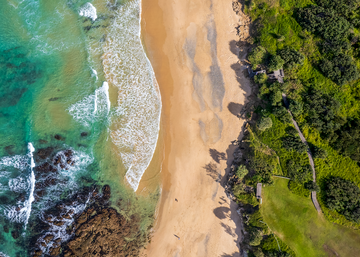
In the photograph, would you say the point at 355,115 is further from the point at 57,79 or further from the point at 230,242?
the point at 57,79

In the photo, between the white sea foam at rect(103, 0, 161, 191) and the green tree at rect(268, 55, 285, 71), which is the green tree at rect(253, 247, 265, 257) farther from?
the green tree at rect(268, 55, 285, 71)

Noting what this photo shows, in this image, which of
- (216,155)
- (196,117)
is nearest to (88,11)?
(196,117)

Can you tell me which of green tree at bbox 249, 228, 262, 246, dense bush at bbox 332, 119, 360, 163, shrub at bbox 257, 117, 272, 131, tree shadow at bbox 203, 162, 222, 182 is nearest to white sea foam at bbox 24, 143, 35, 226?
tree shadow at bbox 203, 162, 222, 182

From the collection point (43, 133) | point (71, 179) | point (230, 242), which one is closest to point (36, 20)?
point (43, 133)

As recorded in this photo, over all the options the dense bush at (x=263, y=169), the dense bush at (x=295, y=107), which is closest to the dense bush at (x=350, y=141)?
the dense bush at (x=295, y=107)

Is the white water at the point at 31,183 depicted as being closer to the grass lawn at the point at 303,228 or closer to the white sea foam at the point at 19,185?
the white sea foam at the point at 19,185

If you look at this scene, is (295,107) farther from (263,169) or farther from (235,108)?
A: (263,169)
